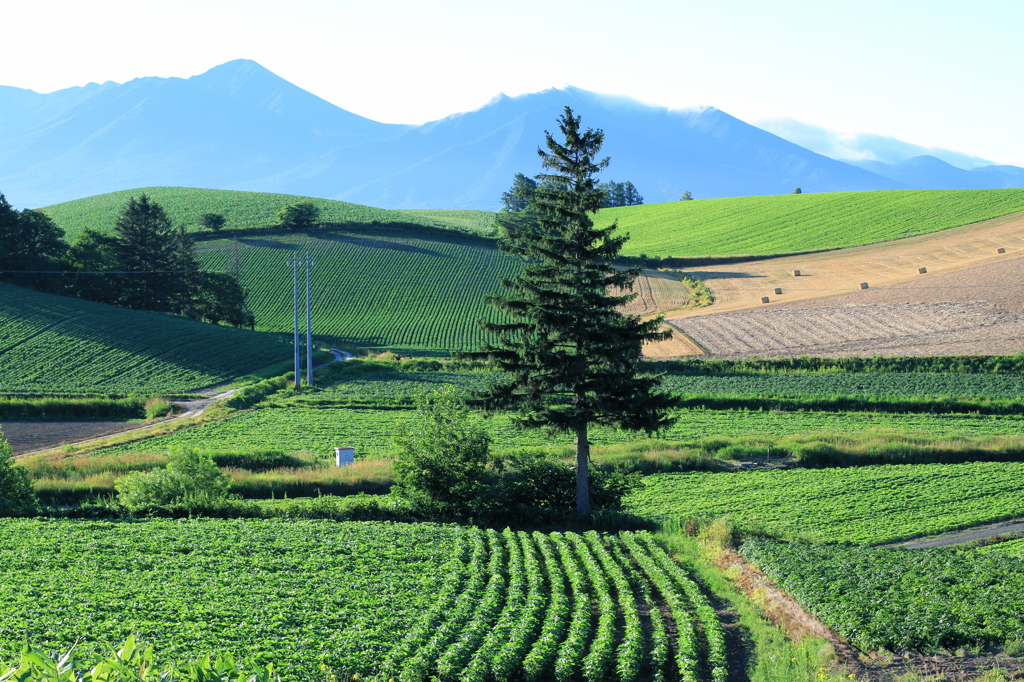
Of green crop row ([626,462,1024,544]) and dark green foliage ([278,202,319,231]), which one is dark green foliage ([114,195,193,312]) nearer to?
dark green foliage ([278,202,319,231])

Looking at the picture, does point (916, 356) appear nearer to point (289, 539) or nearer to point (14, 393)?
point (289, 539)

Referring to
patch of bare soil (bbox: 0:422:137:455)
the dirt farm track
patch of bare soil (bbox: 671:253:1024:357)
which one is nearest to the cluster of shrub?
patch of bare soil (bbox: 0:422:137:455)

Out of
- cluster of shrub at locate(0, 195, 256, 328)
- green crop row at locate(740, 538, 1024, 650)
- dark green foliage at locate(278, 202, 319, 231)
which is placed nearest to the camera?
green crop row at locate(740, 538, 1024, 650)

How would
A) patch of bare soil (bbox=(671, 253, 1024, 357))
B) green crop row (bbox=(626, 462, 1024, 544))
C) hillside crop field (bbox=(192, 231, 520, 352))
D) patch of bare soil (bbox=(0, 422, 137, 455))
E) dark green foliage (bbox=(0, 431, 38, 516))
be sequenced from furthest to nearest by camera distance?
hillside crop field (bbox=(192, 231, 520, 352))
patch of bare soil (bbox=(671, 253, 1024, 357))
patch of bare soil (bbox=(0, 422, 137, 455))
green crop row (bbox=(626, 462, 1024, 544))
dark green foliage (bbox=(0, 431, 38, 516))

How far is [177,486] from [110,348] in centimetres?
4029

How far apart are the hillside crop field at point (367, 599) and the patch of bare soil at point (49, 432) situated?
1996 centimetres

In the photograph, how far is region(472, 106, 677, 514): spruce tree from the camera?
29.3m

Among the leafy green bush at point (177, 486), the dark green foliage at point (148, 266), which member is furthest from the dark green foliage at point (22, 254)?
the leafy green bush at point (177, 486)

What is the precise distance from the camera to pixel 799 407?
49094 millimetres

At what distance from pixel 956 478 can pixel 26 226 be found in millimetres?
82813

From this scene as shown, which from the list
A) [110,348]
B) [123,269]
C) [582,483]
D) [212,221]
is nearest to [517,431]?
[582,483]

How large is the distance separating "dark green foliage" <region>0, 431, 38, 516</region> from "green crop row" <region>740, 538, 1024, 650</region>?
949 inches

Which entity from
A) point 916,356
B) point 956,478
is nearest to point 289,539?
point 956,478

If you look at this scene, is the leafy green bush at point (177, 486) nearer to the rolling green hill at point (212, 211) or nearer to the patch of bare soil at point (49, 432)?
the patch of bare soil at point (49, 432)
